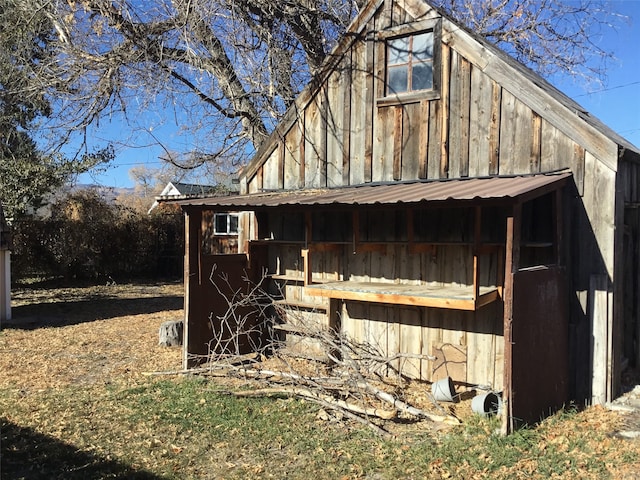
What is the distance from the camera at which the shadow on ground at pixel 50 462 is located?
4.51m

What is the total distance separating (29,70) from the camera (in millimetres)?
12086

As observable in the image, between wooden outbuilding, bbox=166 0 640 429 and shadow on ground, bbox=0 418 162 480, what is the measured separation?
2.67m

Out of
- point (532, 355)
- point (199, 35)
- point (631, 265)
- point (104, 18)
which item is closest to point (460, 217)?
point (532, 355)

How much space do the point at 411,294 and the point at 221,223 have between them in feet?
55.5

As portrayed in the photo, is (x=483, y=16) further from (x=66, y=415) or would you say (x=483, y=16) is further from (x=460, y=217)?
(x=66, y=415)

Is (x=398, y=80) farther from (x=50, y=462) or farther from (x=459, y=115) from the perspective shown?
(x=50, y=462)

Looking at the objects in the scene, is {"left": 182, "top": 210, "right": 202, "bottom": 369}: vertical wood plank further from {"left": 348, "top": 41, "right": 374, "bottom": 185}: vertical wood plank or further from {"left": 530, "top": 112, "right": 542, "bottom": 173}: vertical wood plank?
{"left": 530, "top": 112, "right": 542, "bottom": 173}: vertical wood plank

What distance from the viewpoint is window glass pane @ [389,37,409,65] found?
24.4ft

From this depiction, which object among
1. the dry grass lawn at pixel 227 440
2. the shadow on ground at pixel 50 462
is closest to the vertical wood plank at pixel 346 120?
the dry grass lawn at pixel 227 440

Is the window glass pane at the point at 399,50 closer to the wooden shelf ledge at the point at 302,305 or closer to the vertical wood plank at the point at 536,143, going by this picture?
the vertical wood plank at the point at 536,143

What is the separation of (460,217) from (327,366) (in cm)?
277

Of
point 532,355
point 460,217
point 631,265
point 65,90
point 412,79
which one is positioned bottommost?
point 532,355

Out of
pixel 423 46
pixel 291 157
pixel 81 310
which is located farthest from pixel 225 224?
pixel 423 46

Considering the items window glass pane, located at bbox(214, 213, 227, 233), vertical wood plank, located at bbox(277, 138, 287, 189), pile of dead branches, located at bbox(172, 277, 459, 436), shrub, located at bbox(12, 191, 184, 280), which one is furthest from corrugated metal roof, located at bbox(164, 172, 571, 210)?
window glass pane, located at bbox(214, 213, 227, 233)
